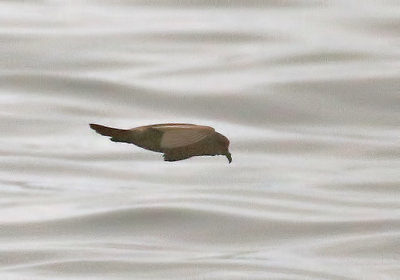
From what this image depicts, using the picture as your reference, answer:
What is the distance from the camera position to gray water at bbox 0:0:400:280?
258 cm

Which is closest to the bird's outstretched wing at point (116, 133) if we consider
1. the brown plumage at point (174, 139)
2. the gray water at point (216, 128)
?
the brown plumage at point (174, 139)

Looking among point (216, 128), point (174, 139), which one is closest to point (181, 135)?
point (174, 139)

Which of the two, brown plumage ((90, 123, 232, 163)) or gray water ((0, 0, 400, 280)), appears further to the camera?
gray water ((0, 0, 400, 280))

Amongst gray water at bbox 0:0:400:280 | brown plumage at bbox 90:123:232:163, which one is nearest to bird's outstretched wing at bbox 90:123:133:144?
brown plumage at bbox 90:123:232:163

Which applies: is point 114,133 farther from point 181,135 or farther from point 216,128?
point 216,128

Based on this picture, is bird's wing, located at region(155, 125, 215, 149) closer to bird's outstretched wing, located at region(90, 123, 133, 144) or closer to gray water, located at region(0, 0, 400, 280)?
bird's outstretched wing, located at region(90, 123, 133, 144)

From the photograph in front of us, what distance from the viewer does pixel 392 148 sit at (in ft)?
10.7

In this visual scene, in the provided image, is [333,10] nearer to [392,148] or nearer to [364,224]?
[392,148]

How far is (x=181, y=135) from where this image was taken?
1863 mm

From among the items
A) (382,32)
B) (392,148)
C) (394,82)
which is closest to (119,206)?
(392,148)

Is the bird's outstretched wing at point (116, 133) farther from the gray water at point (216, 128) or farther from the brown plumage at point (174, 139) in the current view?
the gray water at point (216, 128)

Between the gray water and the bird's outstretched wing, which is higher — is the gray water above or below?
below

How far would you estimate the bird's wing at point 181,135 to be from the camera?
1.84 meters

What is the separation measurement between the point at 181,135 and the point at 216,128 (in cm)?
146
